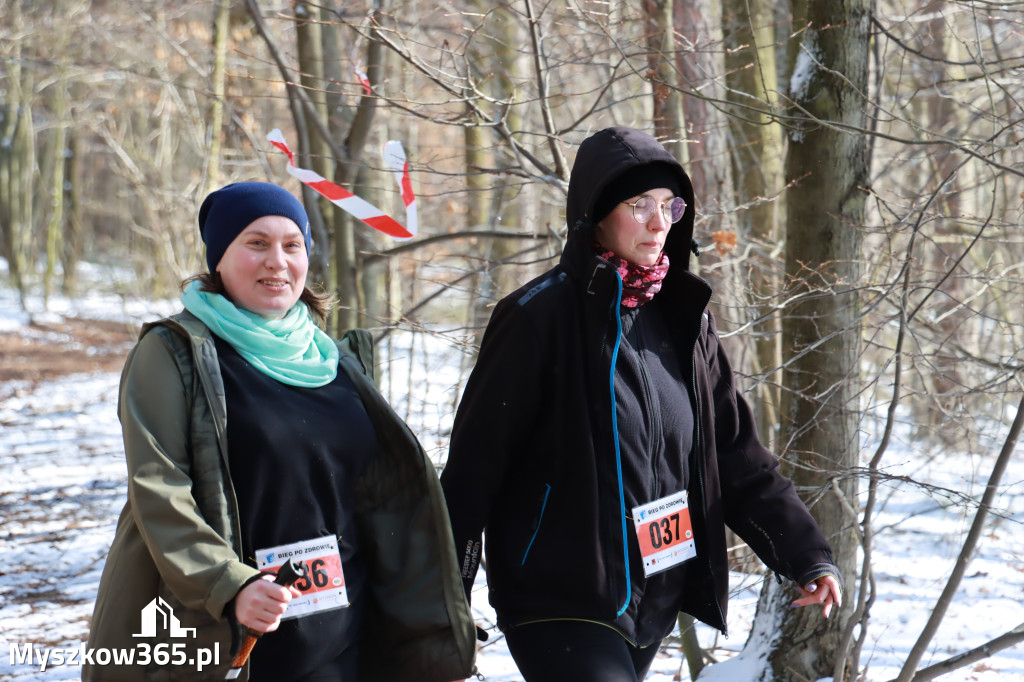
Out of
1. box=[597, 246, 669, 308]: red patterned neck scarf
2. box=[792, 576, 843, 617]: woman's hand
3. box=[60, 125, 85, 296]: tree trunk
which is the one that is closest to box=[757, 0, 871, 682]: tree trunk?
box=[792, 576, 843, 617]: woman's hand

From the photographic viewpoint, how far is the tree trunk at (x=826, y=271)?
12.3 ft

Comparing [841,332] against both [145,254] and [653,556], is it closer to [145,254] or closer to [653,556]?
[653,556]

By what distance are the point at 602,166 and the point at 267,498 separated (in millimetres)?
1246

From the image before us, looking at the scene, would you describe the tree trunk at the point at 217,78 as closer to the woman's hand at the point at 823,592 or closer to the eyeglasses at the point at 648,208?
the eyeglasses at the point at 648,208

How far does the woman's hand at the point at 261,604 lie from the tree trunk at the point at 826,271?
2330mm

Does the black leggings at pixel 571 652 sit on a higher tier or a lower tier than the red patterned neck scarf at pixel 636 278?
lower

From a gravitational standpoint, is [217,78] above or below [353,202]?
above

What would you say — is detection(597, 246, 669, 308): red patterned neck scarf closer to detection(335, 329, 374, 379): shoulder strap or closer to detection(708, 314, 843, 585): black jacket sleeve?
detection(708, 314, 843, 585): black jacket sleeve

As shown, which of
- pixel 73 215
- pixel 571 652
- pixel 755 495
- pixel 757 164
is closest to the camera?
pixel 571 652

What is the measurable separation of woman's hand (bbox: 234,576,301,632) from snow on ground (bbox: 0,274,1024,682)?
2.15 meters

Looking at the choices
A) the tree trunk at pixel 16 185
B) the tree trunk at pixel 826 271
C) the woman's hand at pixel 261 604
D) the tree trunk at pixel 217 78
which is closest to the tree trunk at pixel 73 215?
the tree trunk at pixel 16 185

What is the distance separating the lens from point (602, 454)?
2.59 metres

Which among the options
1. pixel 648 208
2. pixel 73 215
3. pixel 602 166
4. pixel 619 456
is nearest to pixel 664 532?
pixel 619 456

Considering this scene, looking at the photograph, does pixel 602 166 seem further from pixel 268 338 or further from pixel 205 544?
pixel 205 544
